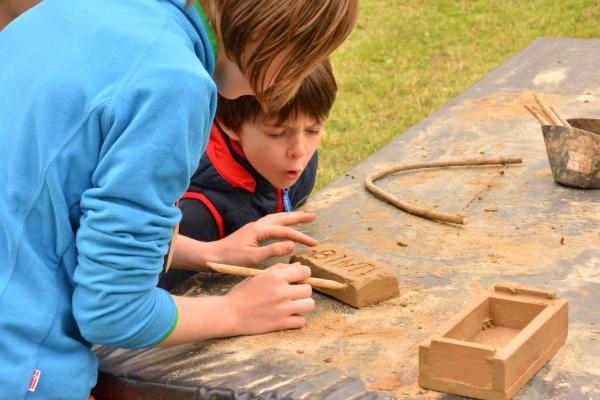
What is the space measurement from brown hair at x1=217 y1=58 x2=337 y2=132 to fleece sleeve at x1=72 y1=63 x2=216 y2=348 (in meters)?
0.71

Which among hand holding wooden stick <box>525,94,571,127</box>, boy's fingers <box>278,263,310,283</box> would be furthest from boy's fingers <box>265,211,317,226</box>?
hand holding wooden stick <box>525,94,571,127</box>

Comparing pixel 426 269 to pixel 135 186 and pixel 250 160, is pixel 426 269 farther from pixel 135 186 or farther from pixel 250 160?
pixel 135 186

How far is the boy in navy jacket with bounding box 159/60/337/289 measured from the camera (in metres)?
2.39

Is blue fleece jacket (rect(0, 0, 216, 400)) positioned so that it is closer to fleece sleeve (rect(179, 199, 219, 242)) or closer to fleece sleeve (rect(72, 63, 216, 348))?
fleece sleeve (rect(72, 63, 216, 348))

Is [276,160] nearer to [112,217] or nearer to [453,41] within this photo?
[112,217]

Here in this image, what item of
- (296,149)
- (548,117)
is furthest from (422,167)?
(296,149)

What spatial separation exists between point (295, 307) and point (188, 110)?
55 cm

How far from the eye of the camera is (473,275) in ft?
7.10

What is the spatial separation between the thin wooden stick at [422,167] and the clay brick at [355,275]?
0.38m

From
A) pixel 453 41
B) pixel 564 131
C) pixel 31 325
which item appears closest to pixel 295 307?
pixel 31 325

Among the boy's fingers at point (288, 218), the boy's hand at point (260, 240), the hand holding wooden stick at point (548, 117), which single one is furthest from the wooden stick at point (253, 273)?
the hand holding wooden stick at point (548, 117)

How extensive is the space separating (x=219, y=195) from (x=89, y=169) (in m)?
0.95

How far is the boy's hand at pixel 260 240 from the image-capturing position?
2225 millimetres

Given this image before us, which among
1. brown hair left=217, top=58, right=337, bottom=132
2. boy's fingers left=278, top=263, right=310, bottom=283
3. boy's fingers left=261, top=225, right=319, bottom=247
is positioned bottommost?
boy's fingers left=261, top=225, right=319, bottom=247
